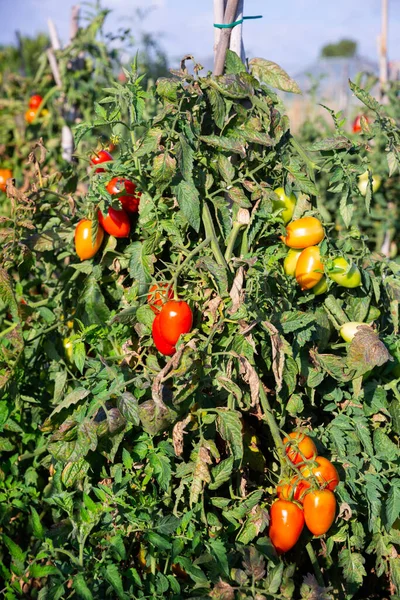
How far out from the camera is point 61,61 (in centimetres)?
294

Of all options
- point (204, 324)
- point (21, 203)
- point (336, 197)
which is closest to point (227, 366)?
point (204, 324)

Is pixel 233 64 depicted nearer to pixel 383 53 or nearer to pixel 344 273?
pixel 344 273

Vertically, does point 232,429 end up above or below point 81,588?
above

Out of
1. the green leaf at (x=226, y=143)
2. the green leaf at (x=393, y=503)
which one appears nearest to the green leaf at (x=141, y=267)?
the green leaf at (x=226, y=143)

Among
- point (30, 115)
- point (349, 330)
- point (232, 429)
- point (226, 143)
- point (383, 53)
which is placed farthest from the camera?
point (383, 53)

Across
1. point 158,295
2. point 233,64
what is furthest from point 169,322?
point 233,64

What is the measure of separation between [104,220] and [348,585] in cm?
87

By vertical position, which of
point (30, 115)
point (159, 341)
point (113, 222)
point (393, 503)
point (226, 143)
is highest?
point (226, 143)

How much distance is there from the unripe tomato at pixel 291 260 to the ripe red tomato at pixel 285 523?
1.51ft

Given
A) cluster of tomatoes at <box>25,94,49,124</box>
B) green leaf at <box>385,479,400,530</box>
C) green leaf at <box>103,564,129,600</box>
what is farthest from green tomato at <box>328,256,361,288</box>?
cluster of tomatoes at <box>25,94,49,124</box>

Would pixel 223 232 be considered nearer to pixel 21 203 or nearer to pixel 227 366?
pixel 227 366

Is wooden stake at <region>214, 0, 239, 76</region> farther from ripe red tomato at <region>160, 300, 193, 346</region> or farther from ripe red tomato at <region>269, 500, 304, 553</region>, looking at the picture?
ripe red tomato at <region>269, 500, 304, 553</region>

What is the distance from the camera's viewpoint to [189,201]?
1.20m

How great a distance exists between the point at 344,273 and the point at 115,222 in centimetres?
48
